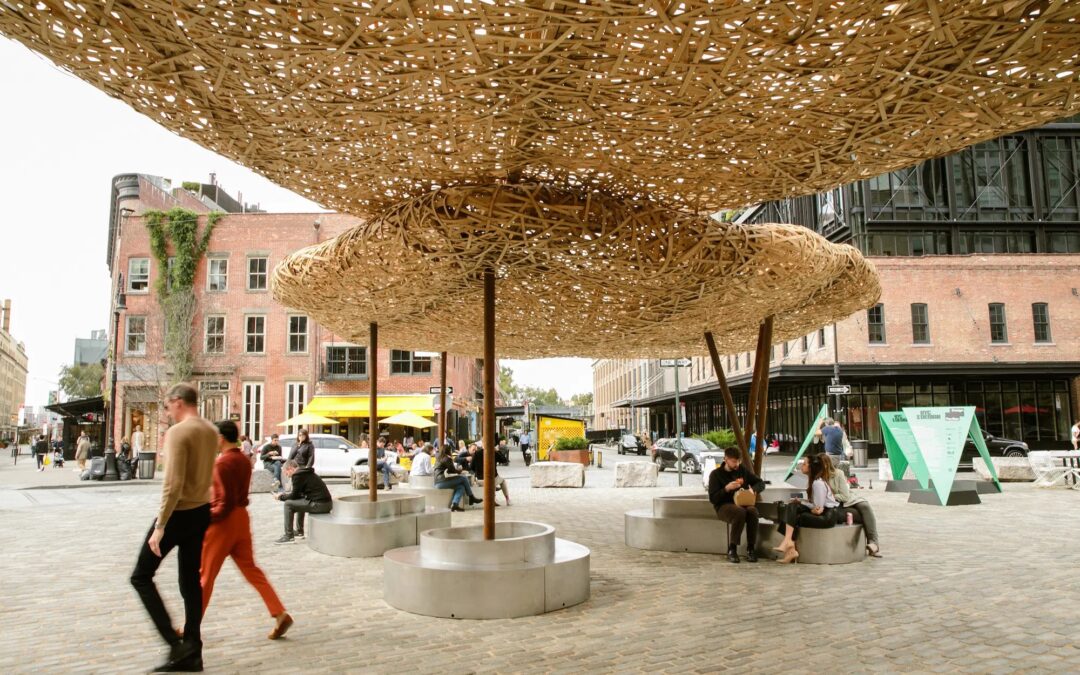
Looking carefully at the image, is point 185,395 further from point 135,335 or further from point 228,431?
point 135,335

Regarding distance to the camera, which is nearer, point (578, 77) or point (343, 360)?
point (578, 77)

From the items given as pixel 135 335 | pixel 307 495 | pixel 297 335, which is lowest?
pixel 307 495

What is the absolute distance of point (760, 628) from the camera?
5762mm

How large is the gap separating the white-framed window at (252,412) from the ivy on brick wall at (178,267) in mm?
2632

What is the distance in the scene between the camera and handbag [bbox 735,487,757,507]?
8.66 metres

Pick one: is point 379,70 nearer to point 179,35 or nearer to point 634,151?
point 179,35

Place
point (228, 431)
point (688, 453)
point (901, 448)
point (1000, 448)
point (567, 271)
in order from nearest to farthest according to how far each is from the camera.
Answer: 1. point (228, 431)
2. point (567, 271)
3. point (901, 448)
4. point (688, 453)
5. point (1000, 448)

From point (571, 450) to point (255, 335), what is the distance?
→ 15633 mm

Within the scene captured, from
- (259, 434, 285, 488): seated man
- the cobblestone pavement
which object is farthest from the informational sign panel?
(259, 434, 285, 488): seated man

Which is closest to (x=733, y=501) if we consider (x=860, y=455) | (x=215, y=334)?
(x=860, y=455)

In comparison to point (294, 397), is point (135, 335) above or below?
above

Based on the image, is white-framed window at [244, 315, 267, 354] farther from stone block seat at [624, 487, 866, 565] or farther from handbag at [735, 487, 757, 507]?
handbag at [735, 487, 757, 507]

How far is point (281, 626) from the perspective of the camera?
217 inches

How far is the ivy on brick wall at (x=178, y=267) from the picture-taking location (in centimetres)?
3341
